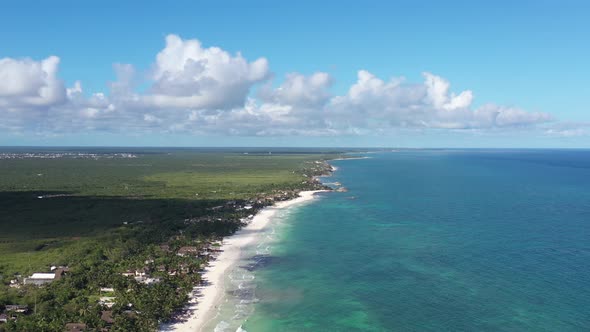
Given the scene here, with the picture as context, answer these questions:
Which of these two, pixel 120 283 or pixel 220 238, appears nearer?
pixel 120 283

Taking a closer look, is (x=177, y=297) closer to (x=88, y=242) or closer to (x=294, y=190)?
(x=88, y=242)

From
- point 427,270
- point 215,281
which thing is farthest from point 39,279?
point 427,270

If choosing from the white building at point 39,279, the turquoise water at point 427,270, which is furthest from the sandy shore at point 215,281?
the white building at point 39,279

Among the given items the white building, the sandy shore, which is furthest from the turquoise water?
the white building

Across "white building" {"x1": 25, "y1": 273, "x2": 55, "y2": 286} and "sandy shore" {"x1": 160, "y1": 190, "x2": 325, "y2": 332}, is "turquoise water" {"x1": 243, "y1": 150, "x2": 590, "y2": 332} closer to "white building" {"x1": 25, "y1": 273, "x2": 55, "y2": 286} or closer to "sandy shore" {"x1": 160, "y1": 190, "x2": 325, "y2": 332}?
"sandy shore" {"x1": 160, "y1": 190, "x2": 325, "y2": 332}

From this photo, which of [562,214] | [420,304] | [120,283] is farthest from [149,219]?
[562,214]

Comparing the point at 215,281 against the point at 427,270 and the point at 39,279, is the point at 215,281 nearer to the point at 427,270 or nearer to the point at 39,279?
the point at 39,279
